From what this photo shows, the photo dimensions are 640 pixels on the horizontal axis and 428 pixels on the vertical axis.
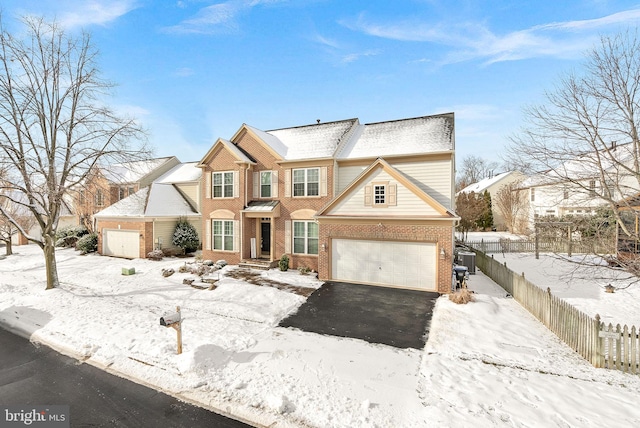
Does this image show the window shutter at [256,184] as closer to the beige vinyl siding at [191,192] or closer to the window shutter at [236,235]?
the window shutter at [236,235]

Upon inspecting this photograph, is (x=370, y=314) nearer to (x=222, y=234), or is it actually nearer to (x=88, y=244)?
(x=222, y=234)

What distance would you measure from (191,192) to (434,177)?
21.6 metres

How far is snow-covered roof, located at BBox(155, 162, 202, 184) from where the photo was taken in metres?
27.1

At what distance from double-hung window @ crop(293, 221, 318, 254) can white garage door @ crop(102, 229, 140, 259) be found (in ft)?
43.4

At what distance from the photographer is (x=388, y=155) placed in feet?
53.0

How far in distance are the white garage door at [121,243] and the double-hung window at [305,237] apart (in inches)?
521

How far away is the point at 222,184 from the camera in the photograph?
1948cm

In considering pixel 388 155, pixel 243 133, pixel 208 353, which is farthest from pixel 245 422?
pixel 243 133

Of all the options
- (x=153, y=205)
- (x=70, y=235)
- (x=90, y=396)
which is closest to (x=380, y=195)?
(x=90, y=396)

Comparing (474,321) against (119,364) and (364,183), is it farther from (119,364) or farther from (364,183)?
(119,364)

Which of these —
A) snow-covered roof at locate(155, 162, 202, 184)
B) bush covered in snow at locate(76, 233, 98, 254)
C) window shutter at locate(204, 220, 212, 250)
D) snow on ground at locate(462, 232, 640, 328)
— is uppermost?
snow-covered roof at locate(155, 162, 202, 184)

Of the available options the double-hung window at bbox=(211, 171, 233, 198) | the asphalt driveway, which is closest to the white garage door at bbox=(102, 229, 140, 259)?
the double-hung window at bbox=(211, 171, 233, 198)

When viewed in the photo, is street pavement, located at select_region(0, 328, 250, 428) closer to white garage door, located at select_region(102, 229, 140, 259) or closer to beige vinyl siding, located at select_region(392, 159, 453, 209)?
beige vinyl siding, located at select_region(392, 159, 453, 209)

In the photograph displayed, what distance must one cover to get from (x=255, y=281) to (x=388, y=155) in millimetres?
10228
